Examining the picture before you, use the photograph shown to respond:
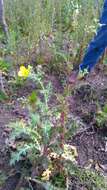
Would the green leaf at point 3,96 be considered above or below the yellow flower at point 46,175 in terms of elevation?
above

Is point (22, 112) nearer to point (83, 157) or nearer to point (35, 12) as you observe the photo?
point (83, 157)

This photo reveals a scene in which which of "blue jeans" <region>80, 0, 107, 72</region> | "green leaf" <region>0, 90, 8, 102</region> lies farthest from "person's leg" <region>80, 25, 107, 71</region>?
"green leaf" <region>0, 90, 8, 102</region>

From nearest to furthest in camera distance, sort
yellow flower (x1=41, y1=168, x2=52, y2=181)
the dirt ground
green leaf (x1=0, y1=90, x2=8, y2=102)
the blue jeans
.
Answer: yellow flower (x1=41, y1=168, x2=52, y2=181) < the dirt ground < green leaf (x1=0, y1=90, x2=8, y2=102) < the blue jeans

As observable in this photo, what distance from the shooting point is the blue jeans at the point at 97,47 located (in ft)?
10.4

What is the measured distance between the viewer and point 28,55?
11.3 ft

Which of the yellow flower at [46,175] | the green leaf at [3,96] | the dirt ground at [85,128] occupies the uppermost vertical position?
the green leaf at [3,96]

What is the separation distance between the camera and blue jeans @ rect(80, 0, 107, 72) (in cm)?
317

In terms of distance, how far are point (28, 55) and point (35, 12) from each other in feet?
1.38

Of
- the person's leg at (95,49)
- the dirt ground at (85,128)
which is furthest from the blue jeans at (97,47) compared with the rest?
the dirt ground at (85,128)

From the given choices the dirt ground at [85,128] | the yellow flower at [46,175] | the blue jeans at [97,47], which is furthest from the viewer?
the blue jeans at [97,47]

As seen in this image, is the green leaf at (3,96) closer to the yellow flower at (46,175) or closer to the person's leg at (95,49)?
the person's leg at (95,49)

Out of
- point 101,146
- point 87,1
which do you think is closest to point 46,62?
point 87,1

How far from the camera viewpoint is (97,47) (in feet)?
10.6

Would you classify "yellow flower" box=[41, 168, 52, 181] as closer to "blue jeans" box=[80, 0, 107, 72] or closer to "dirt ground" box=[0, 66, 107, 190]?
"dirt ground" box=[0, 66, 107, 190]
